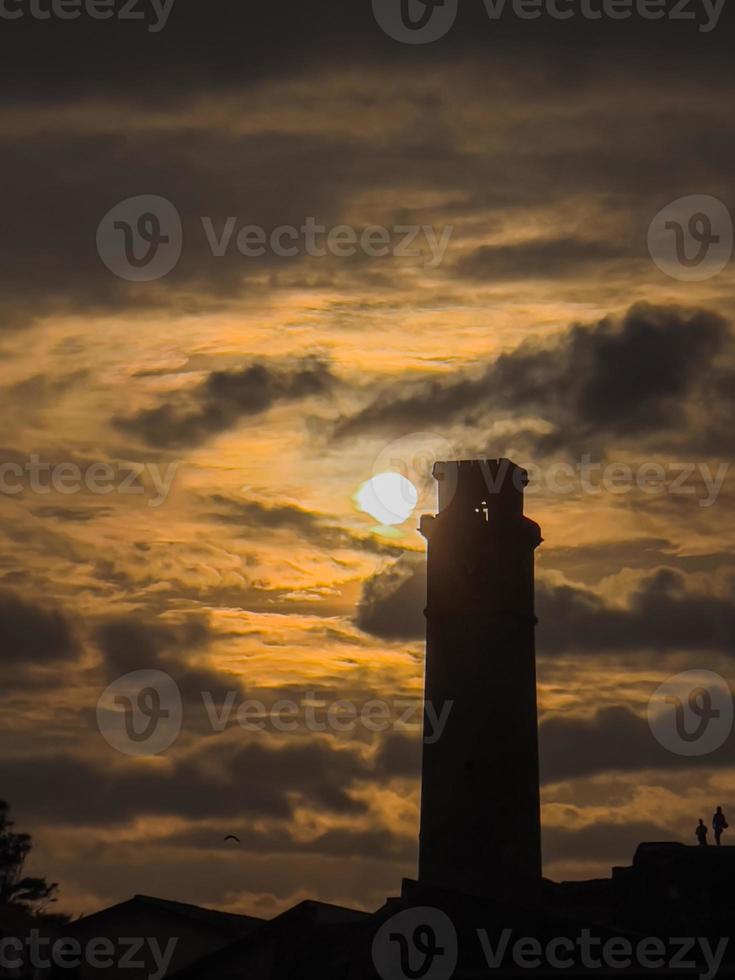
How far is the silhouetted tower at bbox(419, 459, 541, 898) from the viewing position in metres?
56.0

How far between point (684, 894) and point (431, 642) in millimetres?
12434

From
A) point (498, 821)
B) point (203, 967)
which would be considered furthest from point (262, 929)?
point (498, 821)

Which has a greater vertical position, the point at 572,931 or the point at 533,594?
the point at 533,594

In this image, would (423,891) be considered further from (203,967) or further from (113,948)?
(113,948)

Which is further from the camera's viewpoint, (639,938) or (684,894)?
(684,894)

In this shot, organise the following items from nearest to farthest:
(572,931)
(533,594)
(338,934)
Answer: (572,931), (338,934), (533,594)

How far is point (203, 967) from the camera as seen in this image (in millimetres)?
49906

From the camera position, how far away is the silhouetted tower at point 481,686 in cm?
5597

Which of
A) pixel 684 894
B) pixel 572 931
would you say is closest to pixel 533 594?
pixel 684 894

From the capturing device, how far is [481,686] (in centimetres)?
5741

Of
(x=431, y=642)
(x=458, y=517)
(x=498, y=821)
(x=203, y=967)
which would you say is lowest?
(x=203, y=967)

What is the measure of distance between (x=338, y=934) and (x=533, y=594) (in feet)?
49.7

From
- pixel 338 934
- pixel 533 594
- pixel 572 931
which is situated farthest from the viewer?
pixel 533 594

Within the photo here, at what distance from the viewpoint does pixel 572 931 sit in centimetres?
4541
